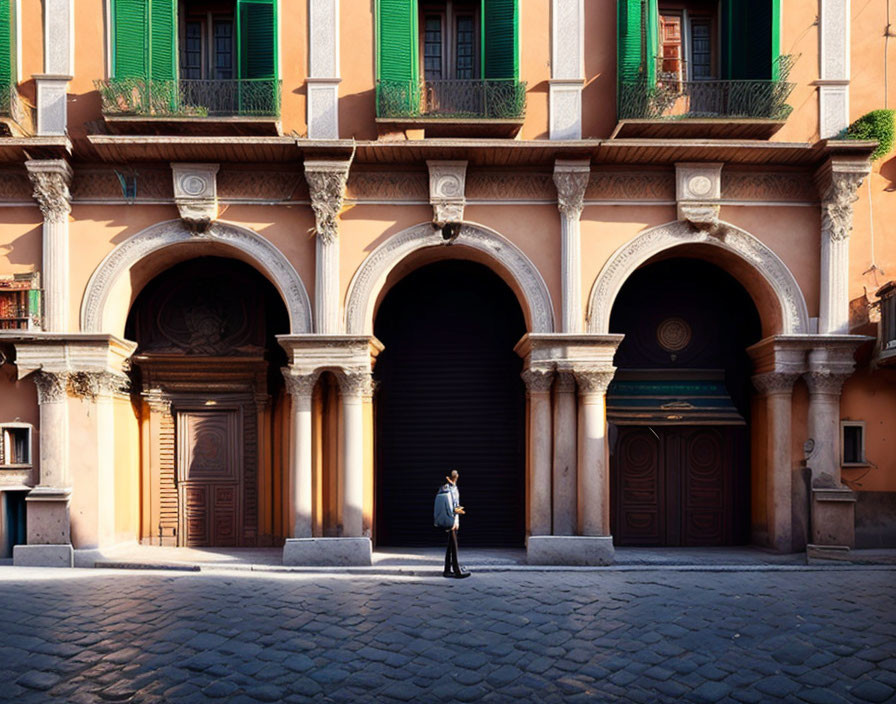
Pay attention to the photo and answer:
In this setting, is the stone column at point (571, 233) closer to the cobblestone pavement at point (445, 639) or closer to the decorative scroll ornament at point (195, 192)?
the cobblestone pavement at point (445, 639)

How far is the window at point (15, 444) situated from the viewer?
41.3ft

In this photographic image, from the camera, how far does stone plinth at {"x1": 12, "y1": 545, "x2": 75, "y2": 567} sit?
481 inches

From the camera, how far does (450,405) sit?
15.0 meters

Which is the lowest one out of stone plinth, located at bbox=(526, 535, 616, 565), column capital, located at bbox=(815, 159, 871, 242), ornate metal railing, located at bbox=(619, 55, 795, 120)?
stone plinth, located at bbox=(526, 535, 616, 565)

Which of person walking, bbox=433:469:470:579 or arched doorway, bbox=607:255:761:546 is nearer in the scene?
person walking, bbox=433:469:470:579

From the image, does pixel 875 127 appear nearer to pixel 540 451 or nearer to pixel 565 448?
pixel 565 448

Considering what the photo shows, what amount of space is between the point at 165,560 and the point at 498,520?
6362 mm

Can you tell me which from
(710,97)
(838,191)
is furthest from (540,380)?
(838,191)

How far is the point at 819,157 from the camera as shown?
42.4 ft

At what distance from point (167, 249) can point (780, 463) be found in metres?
11.9

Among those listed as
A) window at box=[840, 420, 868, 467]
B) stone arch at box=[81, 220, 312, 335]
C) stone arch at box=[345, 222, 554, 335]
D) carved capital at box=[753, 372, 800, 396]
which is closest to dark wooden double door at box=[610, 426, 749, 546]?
carved capital at box=[753, 372, 800, 396]

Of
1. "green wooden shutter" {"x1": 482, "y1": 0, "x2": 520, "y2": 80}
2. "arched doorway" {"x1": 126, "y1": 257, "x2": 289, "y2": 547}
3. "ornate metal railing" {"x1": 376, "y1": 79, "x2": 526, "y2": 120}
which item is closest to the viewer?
"ornate metal railing" {"x1": 376, "y1": 79, "x2": 526, "y2": 120}

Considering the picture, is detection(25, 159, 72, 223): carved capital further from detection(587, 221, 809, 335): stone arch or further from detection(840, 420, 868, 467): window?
detection(840, 420, 868, 467): window

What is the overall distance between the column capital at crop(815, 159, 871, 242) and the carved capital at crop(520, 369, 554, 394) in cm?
566
